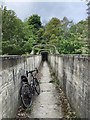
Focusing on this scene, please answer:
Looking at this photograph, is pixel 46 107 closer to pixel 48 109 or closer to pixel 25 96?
pixel 48 109

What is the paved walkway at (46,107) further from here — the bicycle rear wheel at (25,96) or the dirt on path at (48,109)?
the bicycle rear wheel at (25,96)

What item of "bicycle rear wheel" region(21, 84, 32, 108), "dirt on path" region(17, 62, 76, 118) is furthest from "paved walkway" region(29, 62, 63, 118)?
"bicycle rear wheel" region(21, 84, 32, 108)

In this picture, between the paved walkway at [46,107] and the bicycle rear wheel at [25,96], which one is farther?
the bicycle rear wheel at [25,96]

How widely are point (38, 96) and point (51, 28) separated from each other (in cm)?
5862

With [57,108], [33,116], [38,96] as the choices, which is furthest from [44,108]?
[38,96]

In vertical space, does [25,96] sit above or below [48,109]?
above

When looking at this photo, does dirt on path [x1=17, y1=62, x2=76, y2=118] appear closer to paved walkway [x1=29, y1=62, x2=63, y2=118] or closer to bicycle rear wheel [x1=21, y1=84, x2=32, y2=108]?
paved walkway [x1=29, y1=62, x2=63, y2=118]

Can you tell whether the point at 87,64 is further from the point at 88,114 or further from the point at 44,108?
the point at 44,108

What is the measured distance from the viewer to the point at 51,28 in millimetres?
67000

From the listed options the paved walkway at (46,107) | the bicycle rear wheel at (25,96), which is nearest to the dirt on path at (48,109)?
the paved walkway at (46,107)

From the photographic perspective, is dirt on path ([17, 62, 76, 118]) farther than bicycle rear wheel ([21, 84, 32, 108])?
A: No

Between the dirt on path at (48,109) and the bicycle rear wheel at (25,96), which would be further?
the bicycle rear wheel at (25,96)

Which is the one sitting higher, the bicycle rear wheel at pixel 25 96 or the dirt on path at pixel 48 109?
the bicycle rear wheel at pixel 25 96

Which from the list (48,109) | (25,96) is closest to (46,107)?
(48,109)
